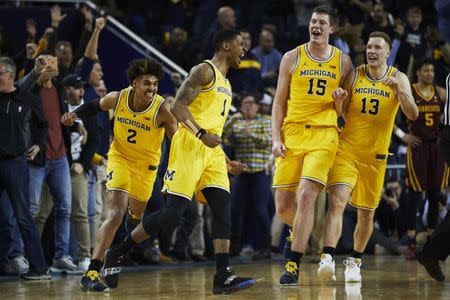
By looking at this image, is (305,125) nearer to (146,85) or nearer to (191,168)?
(191,168)

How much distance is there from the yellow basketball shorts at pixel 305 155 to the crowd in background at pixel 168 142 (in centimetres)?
212

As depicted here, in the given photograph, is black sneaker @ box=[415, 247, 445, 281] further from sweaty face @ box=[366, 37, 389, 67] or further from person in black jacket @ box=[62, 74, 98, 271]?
person in black jacket @ box=[62, 74, 98, 271]

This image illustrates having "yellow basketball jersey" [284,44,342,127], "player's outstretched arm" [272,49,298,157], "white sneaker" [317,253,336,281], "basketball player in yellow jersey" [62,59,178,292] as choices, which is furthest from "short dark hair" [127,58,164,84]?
"white sneaker" [317,253,336,281]

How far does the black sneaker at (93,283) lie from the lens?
8.88 meters

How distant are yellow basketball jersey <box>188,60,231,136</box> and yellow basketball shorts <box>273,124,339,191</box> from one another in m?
0.92


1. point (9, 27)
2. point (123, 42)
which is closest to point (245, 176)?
point (123, 42)

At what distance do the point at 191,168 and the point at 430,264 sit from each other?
2585 mm

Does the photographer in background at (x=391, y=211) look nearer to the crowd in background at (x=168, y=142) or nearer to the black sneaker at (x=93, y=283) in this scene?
the crowd in background at (x=168, y=142)

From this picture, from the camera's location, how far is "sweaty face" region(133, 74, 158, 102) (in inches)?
363

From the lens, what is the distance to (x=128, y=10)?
18.4m

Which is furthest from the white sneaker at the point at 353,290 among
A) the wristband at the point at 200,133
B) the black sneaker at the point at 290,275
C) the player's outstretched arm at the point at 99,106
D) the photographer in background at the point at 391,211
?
the photographer in background at the point at 391,211

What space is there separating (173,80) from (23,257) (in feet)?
15.1

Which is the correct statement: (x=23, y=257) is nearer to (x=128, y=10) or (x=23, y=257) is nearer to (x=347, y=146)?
(x=347, y=146)

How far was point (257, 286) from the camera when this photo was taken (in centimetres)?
932
